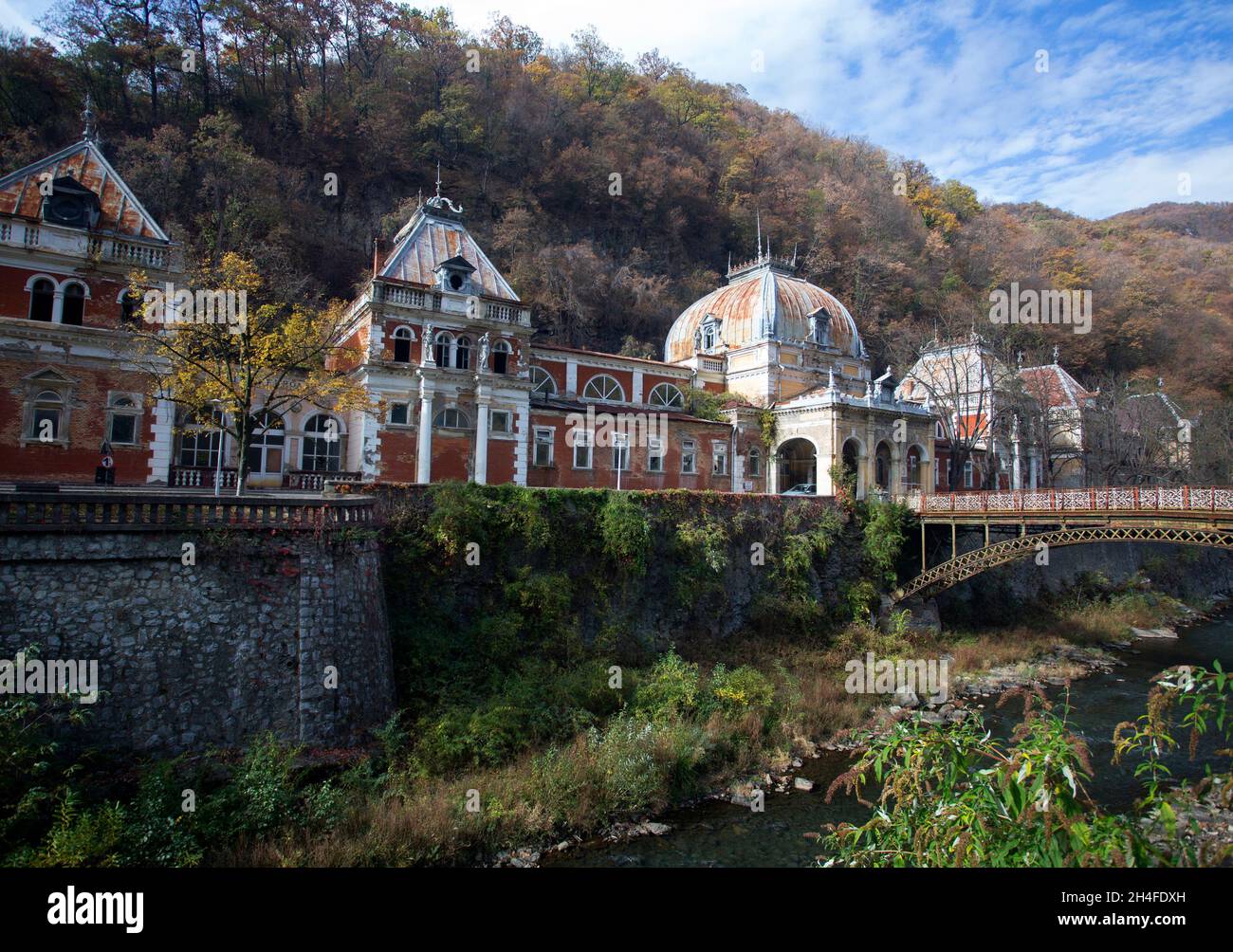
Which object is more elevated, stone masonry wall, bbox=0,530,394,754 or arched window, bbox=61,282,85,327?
arched window, bbox=61,282,85,327

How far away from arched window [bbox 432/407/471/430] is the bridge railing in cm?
1920

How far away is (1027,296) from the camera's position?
5994cm

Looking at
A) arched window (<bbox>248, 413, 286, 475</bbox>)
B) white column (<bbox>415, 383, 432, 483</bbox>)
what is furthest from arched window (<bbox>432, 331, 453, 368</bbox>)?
arched window (<bbox>248, 413, 286, 475</bbox>)

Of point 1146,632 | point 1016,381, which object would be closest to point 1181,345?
point 1016,381

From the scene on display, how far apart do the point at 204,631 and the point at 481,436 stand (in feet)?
47.1

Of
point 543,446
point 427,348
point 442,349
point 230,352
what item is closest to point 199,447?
point 230,352

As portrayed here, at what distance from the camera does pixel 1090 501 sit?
20516 millimetres

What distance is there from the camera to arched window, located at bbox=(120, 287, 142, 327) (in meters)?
20.5

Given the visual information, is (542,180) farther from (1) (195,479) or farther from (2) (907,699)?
(2) (907,699)

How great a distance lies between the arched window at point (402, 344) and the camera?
25.6 metres

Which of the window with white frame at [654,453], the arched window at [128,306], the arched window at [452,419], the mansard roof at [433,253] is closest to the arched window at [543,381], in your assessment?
the mansard roof at [433,253]

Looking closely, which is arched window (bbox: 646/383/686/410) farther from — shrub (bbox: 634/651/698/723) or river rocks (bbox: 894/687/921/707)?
shrub (bbox: 634/651/698/723)

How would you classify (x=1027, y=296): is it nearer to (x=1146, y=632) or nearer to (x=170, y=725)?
(x=1146, y=632)

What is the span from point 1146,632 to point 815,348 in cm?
2164
